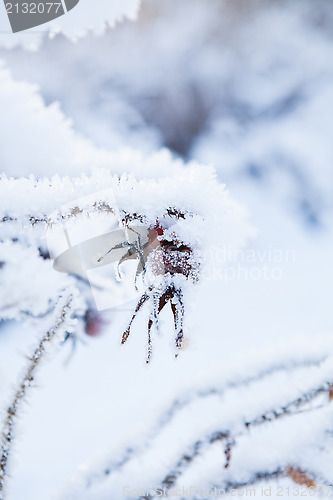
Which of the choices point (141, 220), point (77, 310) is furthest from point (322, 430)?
point (141, 220)

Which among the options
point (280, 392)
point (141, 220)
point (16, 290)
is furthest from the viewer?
point (141, 220)

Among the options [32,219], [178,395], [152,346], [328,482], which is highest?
[32,219]

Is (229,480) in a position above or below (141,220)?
below

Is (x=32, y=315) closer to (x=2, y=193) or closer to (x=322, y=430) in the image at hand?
(x=2, y=193)

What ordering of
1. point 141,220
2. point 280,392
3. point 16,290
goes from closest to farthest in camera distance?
point 280,392, point 16,290, point 141,220

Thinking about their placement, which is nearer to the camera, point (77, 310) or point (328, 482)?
point (328, 482)

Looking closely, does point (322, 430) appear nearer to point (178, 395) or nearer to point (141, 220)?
point (178, 395)
